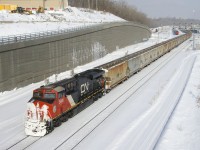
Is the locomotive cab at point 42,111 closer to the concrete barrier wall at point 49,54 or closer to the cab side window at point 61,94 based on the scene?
the cab side window at point 61,94

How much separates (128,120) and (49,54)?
1889cm

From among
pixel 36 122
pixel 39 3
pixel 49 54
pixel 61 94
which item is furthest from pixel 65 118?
pixel 39 3

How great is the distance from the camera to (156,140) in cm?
1773

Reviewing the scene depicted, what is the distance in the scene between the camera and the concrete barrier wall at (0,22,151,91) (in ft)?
98.4

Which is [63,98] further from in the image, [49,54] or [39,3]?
[39,3]

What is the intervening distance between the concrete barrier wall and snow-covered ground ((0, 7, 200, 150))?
1.37 m

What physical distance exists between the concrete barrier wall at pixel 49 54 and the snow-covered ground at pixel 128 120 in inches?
53.9

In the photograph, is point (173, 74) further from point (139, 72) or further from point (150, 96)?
point (150, 96)

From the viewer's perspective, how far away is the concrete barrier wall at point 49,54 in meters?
30.0

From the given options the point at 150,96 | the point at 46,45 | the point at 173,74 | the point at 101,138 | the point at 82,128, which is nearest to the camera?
the point at 101,138

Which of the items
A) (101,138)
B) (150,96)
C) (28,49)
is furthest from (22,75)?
(101,138)

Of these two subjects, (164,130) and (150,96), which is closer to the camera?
(164,130)

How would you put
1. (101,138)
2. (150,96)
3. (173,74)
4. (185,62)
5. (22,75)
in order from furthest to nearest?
(185,62), (173,74), (22,75), (150,96), (101,138)

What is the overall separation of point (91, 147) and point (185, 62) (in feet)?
129
